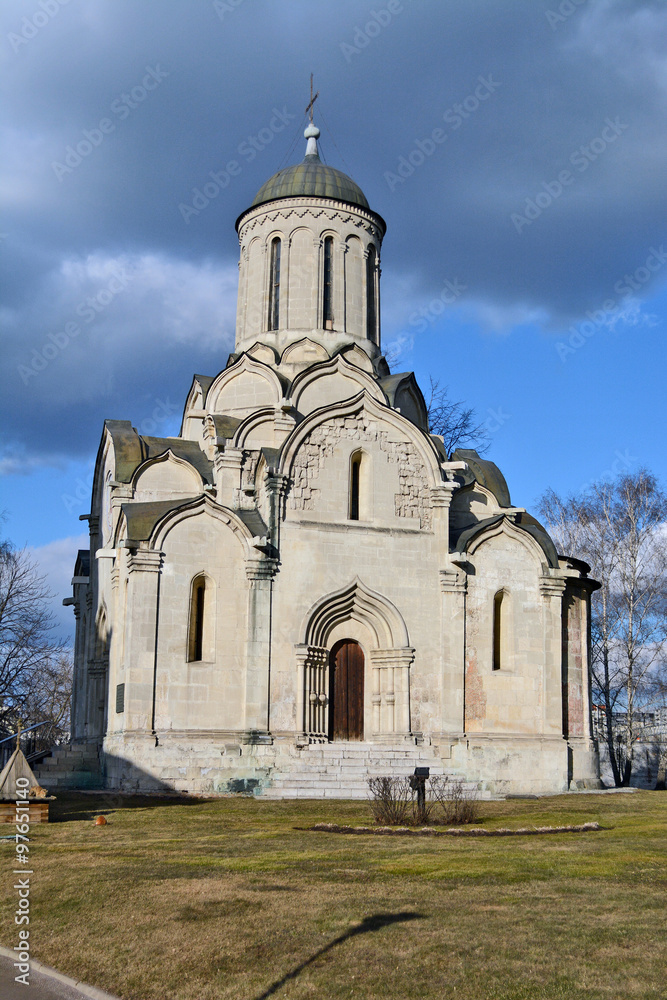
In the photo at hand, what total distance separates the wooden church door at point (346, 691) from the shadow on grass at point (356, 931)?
46.9ft

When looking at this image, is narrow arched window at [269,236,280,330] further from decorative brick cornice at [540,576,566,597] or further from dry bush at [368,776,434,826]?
dry bush at [368,776,434,826]

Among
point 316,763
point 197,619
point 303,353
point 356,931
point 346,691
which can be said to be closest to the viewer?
point 356,931

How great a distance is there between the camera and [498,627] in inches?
917

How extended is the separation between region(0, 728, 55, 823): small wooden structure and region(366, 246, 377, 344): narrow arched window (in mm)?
15718

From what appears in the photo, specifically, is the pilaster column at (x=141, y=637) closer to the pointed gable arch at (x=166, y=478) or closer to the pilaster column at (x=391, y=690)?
the pointed gable arch at (x=166, y=478)

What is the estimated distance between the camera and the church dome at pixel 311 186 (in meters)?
26.6

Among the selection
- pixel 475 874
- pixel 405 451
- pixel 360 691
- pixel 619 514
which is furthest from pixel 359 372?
pixel 475 874

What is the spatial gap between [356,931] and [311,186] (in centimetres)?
2242

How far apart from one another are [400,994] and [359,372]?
63.1 feet

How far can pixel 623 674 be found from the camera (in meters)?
31.1

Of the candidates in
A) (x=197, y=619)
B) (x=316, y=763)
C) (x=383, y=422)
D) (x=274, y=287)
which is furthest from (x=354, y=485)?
(x=274, y=287)

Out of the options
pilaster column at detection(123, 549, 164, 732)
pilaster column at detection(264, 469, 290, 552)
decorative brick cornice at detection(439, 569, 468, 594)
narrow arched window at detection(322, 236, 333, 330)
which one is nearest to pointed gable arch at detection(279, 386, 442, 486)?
pilaster column at detection(264, 469, 290, 552)

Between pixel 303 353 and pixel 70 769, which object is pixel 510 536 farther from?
pixel 70 769

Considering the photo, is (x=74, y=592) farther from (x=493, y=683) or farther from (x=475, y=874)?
(x=475, y=874)
